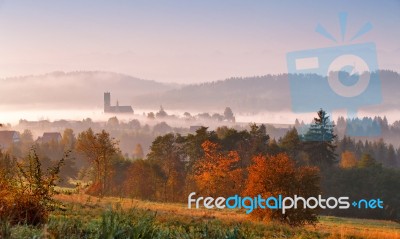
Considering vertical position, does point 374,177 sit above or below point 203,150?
below

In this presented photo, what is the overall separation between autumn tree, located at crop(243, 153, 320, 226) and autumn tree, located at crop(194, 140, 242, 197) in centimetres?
1570

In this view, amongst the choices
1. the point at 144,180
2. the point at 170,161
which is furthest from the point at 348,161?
the point at 144,180

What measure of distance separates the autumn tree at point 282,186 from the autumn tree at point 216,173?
15701 mm

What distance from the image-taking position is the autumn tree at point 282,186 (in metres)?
26.6

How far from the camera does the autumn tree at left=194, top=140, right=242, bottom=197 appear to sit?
4428cm

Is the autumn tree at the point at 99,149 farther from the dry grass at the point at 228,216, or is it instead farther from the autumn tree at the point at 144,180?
the dry grass at the point at 228,216

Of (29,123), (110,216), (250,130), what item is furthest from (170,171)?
(110,216)

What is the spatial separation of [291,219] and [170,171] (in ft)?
79.8

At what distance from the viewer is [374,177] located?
61156 millimetres

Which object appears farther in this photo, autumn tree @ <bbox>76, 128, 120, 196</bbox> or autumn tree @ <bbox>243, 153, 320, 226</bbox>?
autumn tree @ <bbox>76, 128, 120, 196</bbox>

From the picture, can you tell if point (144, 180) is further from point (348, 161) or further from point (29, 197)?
point (29, 197)

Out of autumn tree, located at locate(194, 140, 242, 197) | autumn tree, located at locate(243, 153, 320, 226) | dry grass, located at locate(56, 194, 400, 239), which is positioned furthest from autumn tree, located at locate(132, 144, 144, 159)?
autumn tree, located at locate(243, 153, 320, 226)

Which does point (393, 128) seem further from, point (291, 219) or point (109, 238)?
point (109, 238)

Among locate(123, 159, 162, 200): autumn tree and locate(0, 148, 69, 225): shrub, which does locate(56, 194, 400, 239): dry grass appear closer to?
locate(0, 148, 69, 225): shrub
